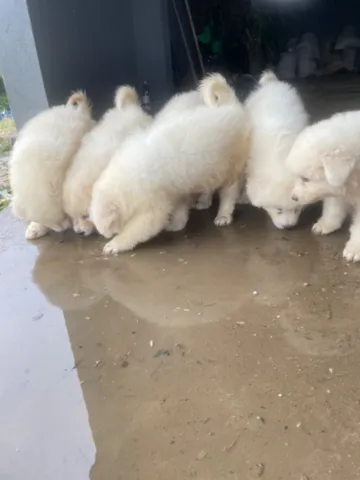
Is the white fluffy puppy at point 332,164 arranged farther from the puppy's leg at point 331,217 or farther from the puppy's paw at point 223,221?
the puppy's paw at point 223,221

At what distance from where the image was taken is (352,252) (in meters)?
2.66

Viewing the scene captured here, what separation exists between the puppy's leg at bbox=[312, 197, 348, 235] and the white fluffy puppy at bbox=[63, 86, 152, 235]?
120 centimetres

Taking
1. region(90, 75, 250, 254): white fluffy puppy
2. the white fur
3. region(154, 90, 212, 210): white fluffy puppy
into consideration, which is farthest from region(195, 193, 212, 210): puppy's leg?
the white fur

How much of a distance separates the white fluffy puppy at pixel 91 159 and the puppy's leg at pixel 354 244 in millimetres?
1367

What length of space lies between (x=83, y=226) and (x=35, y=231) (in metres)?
0.38

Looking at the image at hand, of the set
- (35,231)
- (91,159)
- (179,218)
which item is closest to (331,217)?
(179,218)

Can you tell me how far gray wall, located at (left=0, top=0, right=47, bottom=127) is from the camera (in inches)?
148

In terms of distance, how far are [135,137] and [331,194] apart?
1.12 meters

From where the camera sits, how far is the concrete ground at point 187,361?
5.62ft

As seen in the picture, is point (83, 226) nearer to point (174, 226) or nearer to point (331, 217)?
point (174, 226)

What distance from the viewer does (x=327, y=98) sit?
20.1 ft

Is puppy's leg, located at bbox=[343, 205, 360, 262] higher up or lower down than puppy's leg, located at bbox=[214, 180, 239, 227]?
higher up

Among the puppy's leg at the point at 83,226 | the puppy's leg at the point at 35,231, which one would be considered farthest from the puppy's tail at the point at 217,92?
the puppy's leg at the point at 35,231

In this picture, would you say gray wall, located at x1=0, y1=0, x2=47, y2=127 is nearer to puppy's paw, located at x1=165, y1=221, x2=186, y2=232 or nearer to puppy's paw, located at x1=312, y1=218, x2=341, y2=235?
puppy's paw, located at x1=165, y1=221, x2=186, y2=232
